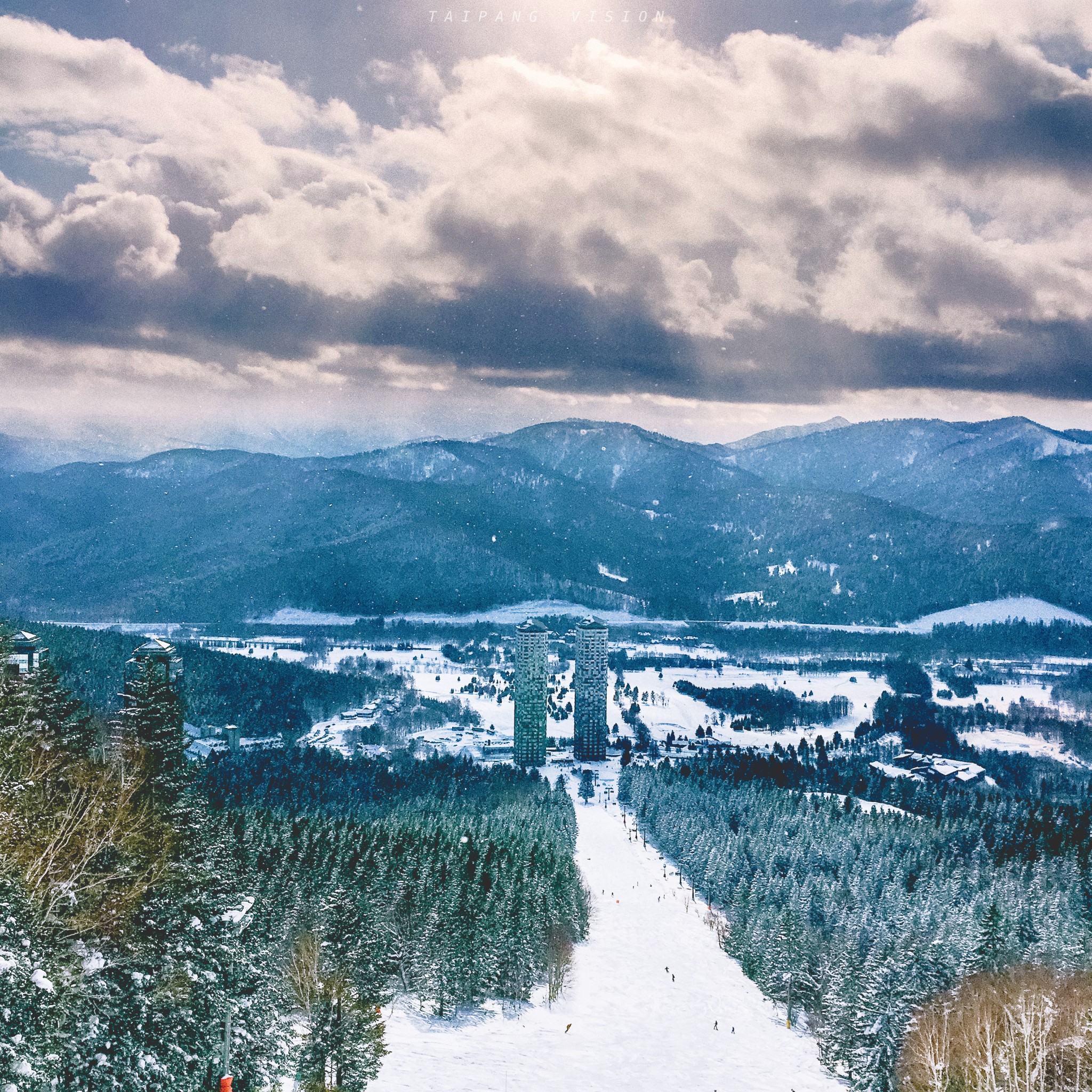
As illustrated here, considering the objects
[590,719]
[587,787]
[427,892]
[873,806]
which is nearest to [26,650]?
[427,892]

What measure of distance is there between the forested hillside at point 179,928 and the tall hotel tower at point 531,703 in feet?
381

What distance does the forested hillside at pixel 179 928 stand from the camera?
78.5ft

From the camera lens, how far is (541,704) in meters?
180

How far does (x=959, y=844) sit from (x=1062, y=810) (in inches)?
1143

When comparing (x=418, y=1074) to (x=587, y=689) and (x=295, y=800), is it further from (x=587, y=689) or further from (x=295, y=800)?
(x=587, y=689)

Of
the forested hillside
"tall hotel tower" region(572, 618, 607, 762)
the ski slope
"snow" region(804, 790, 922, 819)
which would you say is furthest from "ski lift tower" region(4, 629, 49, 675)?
"tall hotel tower" region(572, 618, 607, 762)

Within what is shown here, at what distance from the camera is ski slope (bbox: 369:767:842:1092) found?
4738 centimetres

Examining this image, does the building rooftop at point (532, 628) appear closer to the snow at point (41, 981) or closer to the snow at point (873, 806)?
the snow at point (873, 806)

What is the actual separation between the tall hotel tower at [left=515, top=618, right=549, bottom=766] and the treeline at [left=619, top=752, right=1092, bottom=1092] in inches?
1235

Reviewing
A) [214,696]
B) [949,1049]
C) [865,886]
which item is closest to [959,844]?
[865,886]

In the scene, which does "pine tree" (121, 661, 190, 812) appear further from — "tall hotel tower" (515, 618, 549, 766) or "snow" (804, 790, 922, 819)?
"tall hotel tower" (515, 618, 549, 766)

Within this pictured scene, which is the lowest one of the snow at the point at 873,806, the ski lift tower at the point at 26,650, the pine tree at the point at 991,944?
the snow at the point at 873,806

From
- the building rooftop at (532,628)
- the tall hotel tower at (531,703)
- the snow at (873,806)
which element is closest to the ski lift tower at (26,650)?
the snow at (873,806)

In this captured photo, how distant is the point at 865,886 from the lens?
3489 inches
